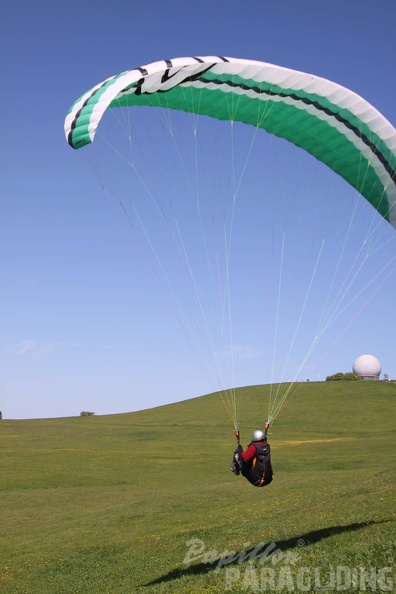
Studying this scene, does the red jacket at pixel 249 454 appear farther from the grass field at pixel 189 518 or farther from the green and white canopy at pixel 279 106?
the green and white canopy at pixel 279 106

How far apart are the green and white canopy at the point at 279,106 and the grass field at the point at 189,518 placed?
8450 millimetres

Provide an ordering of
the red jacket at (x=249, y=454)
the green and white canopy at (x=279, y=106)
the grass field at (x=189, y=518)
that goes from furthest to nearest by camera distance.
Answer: the green and white canopy at (x=279, y=106)
the red jacket at (x=249, y=454)
the grass field at (x=189, y=518)

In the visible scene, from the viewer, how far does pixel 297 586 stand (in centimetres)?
959

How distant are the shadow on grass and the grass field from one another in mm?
60

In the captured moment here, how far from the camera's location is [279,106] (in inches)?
593

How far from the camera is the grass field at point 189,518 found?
11.1 metres

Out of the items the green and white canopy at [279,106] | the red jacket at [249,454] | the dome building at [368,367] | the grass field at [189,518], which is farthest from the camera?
the dome building at [368,367]

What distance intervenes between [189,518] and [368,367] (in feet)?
267

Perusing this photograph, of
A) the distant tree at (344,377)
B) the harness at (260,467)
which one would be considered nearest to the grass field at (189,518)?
the harness at (260,467)

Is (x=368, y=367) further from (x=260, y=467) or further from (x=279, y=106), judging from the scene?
(x=260, y=467)

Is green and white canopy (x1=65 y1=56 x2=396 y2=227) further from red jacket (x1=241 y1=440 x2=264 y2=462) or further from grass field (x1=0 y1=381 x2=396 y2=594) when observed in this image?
grass field (x1=0 y1=381 x2=396 y2=594)

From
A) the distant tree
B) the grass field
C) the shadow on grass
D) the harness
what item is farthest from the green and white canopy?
the distant tree

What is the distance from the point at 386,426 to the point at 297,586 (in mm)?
63339

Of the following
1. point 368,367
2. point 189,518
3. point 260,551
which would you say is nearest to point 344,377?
point 368,367
